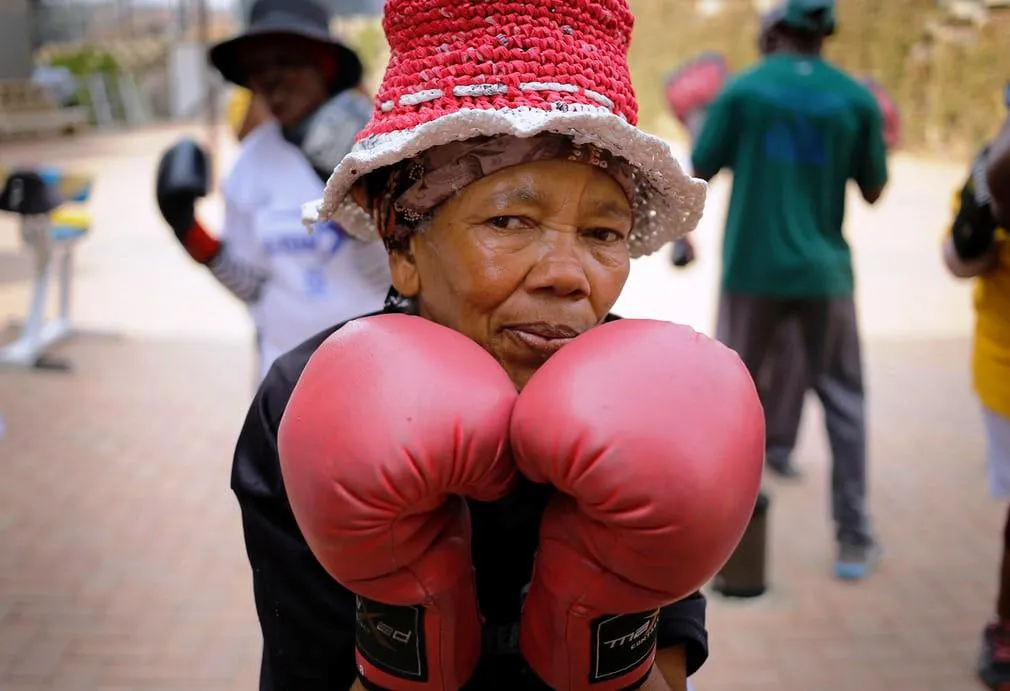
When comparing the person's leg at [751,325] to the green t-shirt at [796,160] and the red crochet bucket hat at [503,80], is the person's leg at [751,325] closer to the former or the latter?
the green t-shirt at [796,160]

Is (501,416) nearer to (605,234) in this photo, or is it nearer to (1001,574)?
(605,234)

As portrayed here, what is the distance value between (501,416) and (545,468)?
0.08m

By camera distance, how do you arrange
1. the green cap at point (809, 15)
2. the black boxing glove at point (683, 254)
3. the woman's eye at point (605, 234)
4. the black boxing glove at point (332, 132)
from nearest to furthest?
the woman's eye at point (605, 234)
the black boxing glove at point (332, 132)
the green cap at point (809, 15)
the black boxing glove at point (683, 254)

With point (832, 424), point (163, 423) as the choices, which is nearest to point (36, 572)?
point (163, 423)

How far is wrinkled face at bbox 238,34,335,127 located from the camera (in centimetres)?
306

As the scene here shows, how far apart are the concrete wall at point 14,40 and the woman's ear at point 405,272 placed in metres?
5.62

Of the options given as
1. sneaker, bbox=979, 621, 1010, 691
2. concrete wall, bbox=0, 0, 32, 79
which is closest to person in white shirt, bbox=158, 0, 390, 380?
sneaker, bbox=979, 621, 1010, 691

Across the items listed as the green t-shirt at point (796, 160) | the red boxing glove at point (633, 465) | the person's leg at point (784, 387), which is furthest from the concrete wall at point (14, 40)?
the red boxing glove at point (633, 465)

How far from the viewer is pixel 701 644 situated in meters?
1.41

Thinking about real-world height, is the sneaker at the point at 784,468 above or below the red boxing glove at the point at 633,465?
below

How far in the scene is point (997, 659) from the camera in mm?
2910

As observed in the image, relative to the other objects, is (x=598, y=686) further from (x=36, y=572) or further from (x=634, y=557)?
(x=36, y=572)

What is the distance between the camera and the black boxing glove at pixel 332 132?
2.80 meters

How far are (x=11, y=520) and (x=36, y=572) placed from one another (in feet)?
1.65
